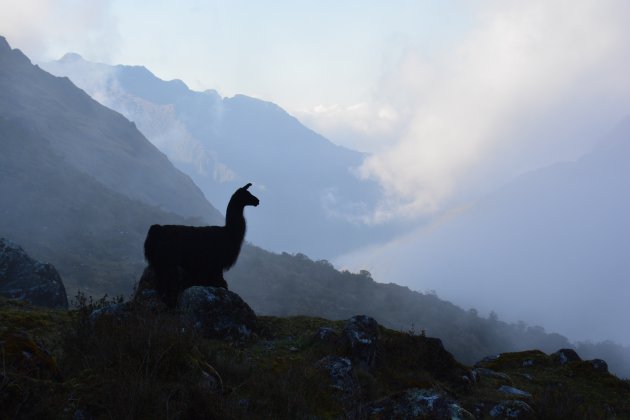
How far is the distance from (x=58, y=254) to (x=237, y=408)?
309 ft

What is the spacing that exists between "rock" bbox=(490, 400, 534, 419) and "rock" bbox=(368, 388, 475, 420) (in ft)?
3.21

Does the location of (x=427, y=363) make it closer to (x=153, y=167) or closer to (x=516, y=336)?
(x=516, y=336)

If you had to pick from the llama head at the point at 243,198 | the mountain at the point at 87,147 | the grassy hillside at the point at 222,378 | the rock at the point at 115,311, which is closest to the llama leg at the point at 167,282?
the grassy hillside at the point at 222,378

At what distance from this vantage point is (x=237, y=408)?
566 centimetres

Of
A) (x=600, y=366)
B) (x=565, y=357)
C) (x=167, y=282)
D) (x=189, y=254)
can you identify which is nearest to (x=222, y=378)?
(x=167, y=282)

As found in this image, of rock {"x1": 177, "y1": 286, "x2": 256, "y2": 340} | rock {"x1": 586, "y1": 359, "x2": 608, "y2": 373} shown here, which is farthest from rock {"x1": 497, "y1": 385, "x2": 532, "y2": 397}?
rock {"x1": 177, "y1": 286, "x2": 256, "y2": 340}

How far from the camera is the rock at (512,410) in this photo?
7.62 metres

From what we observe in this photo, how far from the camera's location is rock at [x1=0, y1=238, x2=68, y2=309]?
1914 centimetres

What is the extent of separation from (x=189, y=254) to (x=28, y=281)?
426 inches

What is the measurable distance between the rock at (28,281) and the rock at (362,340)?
13664 millimetres

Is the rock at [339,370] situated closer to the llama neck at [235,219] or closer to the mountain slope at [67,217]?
the llama neck at [235,219]

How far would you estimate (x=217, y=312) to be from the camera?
11055mm

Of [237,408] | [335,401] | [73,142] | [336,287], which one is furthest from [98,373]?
[73,142]

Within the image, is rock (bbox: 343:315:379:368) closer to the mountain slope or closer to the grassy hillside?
the grassy hillside
